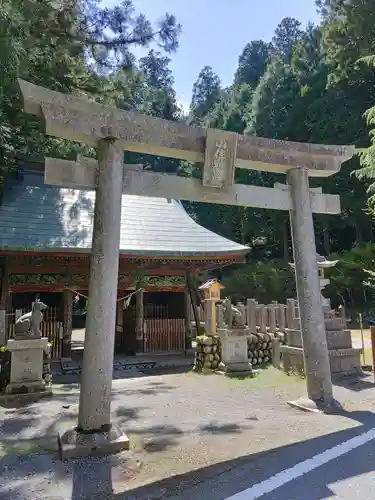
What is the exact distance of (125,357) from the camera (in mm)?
11844

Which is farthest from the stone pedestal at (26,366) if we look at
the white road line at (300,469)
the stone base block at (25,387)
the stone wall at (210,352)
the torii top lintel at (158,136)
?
the white road line at (300,469)

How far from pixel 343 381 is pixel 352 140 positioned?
2043cm

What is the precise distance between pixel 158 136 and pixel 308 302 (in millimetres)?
3085

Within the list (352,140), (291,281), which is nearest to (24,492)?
(291,281)

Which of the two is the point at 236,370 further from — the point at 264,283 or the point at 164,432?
the point at 264,283

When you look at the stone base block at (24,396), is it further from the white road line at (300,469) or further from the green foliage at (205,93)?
the green foliage at (205,93)

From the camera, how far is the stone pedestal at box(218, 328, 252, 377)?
8523mm

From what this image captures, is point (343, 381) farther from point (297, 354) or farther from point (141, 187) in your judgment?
point (141, 187)

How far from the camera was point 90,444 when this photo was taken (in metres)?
3.95

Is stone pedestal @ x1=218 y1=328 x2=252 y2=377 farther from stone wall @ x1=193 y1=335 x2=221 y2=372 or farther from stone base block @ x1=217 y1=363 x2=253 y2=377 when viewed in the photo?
stone wall @ x1=193 y1=335 x2=221 y2=372

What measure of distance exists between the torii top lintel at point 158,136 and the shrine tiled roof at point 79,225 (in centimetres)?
562

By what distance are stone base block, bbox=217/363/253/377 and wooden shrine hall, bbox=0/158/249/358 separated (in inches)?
143

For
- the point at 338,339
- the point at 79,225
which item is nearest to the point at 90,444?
the point at 338,339

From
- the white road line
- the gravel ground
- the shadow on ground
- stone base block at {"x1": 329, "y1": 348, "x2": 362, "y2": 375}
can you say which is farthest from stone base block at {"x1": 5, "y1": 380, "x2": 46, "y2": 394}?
stone base block at {"x1": 329, "y1": 348, "x2": 362, "y2": 375}
